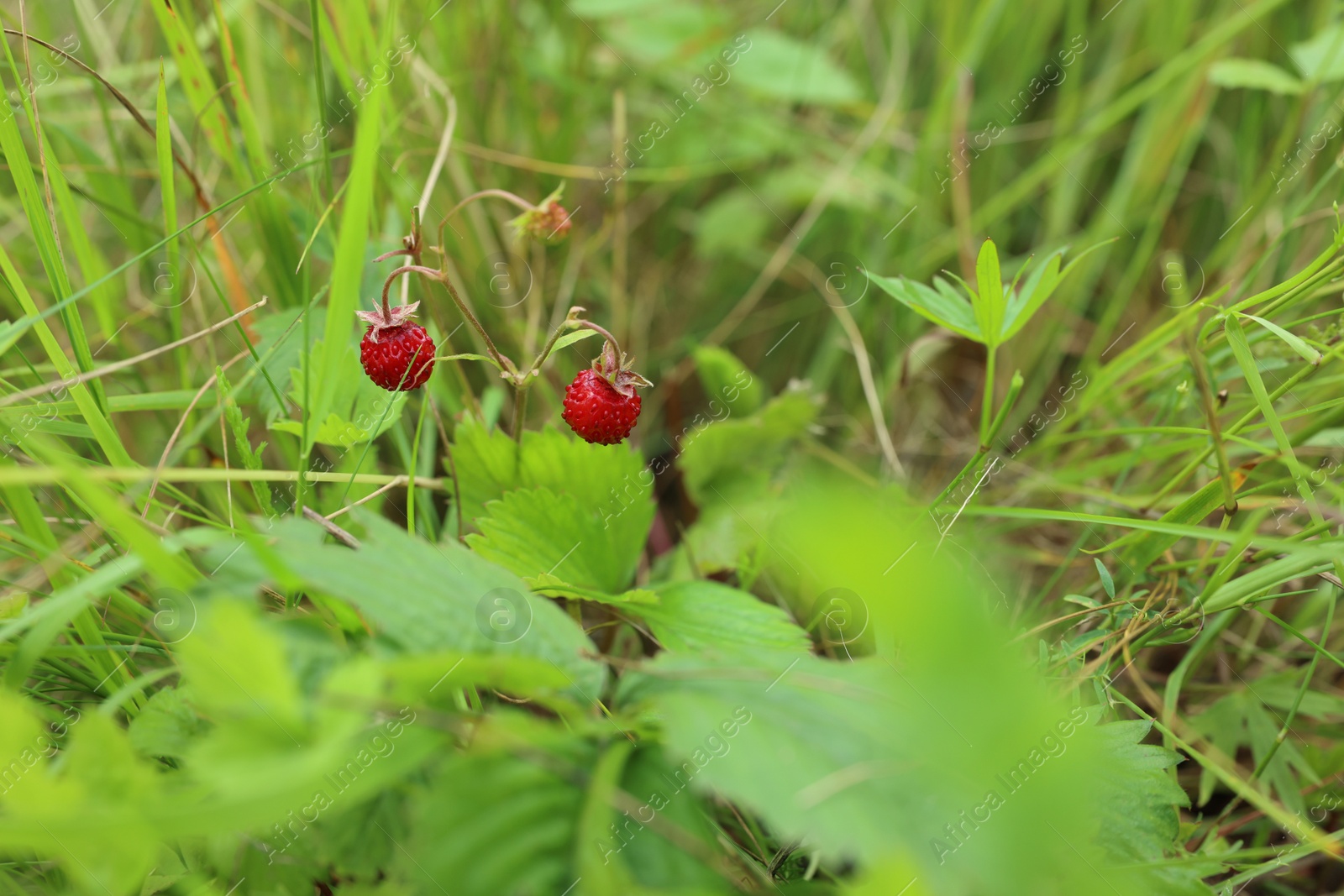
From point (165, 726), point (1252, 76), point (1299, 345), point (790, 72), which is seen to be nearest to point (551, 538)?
point (165, 726)

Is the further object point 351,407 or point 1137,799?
point 351,407

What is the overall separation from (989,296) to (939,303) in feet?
0.31

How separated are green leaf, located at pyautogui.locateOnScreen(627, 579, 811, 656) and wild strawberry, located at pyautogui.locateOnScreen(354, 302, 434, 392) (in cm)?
33

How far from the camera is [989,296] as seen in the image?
0.89 meters

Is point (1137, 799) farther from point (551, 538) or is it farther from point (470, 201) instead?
point (470, 201)

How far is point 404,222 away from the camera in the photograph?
1.23 m

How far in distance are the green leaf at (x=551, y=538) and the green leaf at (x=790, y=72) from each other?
1.13 meters

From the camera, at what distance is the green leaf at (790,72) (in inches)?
66.6

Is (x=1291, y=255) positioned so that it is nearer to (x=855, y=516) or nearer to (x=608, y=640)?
(x=608, y=640)

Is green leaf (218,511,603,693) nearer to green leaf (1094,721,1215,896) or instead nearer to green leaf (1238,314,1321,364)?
green leaf (1094,721,1215,896)

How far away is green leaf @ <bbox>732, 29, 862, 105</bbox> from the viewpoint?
66.6 inches

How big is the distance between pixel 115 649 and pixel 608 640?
0.54 metres

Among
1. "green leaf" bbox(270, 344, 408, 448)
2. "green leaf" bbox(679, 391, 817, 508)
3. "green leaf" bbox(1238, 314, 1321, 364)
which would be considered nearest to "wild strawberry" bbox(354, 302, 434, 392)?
"green leaf" bbox(270, 344, 408, 448)

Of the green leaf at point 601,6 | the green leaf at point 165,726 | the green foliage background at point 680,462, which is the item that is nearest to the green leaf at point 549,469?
the green foliage background at point 680,462
